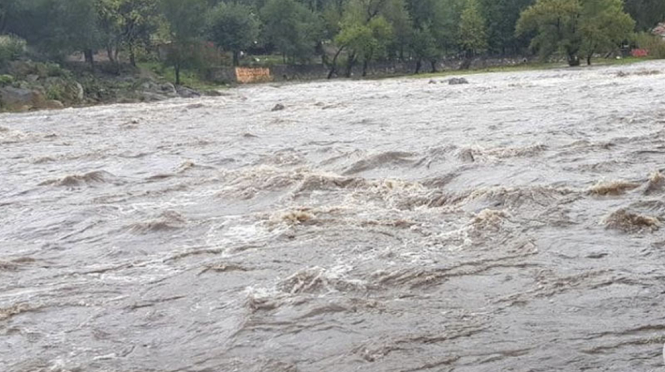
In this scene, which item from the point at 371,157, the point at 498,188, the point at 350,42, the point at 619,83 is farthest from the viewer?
the point at 350,42

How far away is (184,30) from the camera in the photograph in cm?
7706

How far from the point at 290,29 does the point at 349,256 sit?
7899 centimetres

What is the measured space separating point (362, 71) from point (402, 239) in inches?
3124

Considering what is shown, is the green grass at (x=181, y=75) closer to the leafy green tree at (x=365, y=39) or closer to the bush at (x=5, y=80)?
the leafy green tree at (x=365, y=39)

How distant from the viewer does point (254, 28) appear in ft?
285

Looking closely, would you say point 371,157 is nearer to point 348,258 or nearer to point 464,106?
point 348,258

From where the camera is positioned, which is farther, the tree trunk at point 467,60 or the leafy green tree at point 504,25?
the leafy green tree at point 504,25

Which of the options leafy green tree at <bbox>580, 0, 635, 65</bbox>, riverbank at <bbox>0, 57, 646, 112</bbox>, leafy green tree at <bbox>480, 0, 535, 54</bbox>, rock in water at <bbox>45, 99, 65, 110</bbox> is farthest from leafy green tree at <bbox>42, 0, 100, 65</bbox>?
leafy green tree at <bbox>480, 0, 535, 54</bbox>

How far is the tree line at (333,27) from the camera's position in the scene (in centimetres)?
6938

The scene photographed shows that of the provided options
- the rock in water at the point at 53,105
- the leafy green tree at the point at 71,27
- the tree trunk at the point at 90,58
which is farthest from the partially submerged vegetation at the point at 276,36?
the rock in water at the point at 53,105

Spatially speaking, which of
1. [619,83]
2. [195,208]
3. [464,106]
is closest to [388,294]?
[195,208]

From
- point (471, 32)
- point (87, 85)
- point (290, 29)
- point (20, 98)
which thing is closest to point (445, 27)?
point (471, 32)

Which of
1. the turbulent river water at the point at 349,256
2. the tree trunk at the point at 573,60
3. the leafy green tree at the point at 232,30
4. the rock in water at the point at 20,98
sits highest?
the leafy green tree at the point at 232,30

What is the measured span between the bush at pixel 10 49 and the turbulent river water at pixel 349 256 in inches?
1599
